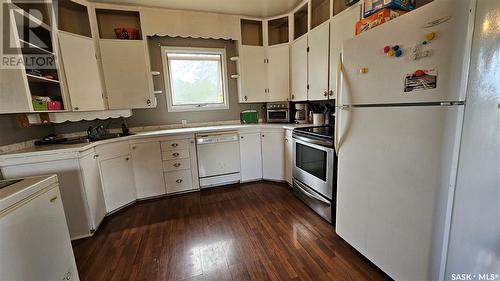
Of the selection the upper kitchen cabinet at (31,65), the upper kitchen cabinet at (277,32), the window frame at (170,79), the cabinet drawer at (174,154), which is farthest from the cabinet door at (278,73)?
the upper kitchen cabinet at (31,65)

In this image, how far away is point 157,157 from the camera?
8.88ft

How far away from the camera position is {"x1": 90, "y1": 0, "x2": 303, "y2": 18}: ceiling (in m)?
2.68

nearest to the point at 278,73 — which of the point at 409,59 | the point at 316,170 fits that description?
the point at 316,170

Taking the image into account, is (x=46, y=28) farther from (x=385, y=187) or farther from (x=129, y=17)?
(x=385, y=187)

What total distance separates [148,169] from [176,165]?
347mm

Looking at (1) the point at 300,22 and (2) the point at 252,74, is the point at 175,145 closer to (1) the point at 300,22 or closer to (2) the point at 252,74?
(2) the point at 252,74

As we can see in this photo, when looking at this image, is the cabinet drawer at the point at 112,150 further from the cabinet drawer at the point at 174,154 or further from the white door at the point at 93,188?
the cabinet drawer at the point at 174,154

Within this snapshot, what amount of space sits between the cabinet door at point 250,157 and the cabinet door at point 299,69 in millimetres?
863

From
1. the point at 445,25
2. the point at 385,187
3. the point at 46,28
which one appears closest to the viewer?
the point at 445,25

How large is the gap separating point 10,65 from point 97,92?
80 centimetres

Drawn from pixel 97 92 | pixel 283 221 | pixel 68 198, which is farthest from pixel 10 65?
pixel 283 221

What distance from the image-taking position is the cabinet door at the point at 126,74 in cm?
258

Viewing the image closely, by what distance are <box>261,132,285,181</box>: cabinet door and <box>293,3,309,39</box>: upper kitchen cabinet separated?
Answer: 157cm

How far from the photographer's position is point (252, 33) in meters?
3.44
